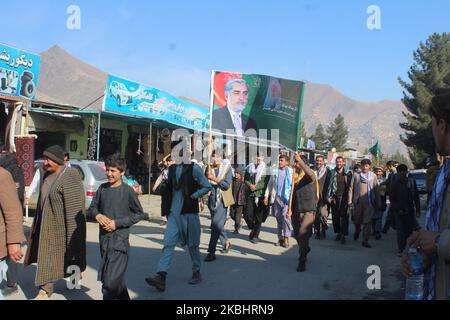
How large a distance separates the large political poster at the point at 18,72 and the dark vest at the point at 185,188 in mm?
7862

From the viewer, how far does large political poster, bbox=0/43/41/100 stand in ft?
38.3

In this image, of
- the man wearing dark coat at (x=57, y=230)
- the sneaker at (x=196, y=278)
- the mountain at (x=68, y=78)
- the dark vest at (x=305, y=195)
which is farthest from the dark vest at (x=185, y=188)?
the mountain at (x=68, y=78)

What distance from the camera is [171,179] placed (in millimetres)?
5984

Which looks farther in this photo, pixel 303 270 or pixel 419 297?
pixel 303 270

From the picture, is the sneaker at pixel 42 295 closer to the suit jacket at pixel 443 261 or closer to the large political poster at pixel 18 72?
the suit jacket at pixel 443 261

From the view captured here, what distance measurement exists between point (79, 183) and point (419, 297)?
155 inches

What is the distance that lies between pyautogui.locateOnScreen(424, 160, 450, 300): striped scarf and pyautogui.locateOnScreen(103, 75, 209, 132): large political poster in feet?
44.0

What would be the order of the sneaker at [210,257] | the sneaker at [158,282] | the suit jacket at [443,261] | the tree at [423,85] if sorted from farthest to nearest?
1. the tree at [423,85]
2. the sneaker at [210,257]
3. the sneaker at [158,282]
4. the suit jacket at [443,261]

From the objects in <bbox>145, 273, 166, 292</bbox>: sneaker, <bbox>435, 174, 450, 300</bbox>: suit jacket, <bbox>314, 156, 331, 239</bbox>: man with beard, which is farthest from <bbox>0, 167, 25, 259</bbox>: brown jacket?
<bbox>314, 156, 331, 239</bbox>: man with beard

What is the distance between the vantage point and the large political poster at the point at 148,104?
49.2 ft

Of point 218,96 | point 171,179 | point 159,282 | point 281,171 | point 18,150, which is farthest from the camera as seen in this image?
point 18,150

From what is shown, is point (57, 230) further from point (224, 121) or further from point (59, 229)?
point (224, 121)
